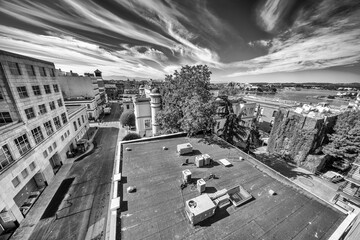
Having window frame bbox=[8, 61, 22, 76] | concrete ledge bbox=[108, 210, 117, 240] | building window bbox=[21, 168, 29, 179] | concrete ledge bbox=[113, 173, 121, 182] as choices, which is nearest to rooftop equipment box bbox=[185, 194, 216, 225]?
concrete ledge bbox=[108, 210, 117, 240]

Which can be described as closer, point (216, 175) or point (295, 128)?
point (216, 175)

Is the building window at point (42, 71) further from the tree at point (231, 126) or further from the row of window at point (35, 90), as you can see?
the tree at point (231, 126)

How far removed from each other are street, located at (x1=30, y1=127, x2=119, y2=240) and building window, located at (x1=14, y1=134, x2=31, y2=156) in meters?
7.55

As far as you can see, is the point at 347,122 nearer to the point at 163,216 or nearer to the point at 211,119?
the point at 211,119

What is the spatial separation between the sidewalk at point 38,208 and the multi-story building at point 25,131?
68 centimetres

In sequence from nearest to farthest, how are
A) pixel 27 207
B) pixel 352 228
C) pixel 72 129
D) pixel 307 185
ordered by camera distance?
pixel 352 228 < pixel 27 207 < pixel 307 185 < pixel 72 129

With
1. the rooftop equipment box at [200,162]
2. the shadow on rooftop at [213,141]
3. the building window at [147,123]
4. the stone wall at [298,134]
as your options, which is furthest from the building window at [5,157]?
the stone wall at [298,134]

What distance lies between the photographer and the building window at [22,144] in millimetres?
15339

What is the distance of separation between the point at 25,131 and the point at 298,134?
1683 inches

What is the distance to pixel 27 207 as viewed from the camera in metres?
15.7

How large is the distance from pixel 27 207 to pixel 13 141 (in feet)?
27.9

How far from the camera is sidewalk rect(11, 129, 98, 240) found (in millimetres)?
13406

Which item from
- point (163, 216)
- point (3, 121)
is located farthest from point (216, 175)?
point (3, 121)

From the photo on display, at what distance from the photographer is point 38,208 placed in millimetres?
15945
